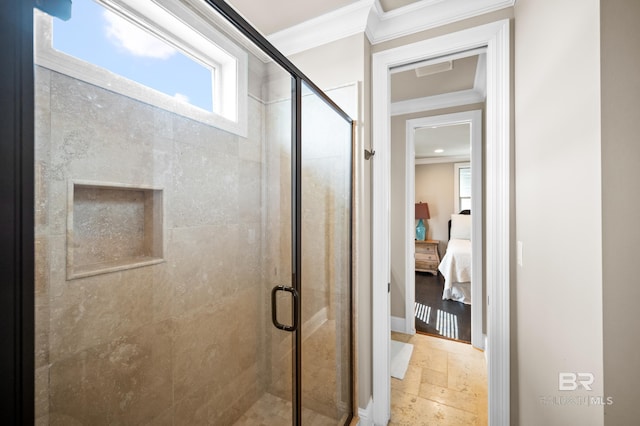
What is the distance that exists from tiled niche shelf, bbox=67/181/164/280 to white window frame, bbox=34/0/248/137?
316 millimetres

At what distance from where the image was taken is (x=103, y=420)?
0.87 metres

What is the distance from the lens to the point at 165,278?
100 centimetres

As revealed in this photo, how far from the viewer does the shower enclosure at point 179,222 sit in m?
0.72

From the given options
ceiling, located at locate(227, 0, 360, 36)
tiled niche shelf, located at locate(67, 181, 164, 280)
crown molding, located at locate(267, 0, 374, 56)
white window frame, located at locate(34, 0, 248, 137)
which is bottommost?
tiled niche shelf, located at locate(67, 181, 164, 280)

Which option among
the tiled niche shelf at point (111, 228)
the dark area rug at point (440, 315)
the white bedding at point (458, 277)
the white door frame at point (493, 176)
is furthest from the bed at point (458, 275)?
the tiled niche shelf at point (111, 228)

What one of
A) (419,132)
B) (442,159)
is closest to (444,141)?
(419,132)

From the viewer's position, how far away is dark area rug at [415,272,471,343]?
2.96m

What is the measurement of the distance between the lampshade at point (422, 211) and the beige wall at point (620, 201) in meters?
5.81

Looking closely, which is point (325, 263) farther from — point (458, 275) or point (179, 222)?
point (458, 275)

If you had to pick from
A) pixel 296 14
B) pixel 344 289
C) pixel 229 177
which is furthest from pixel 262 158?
pixel 296 14

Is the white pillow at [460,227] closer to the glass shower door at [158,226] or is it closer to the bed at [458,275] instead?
the bed at [458,275]

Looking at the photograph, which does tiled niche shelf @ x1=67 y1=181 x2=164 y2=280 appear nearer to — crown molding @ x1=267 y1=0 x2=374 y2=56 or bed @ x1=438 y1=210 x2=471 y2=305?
crown molding @ x1=267 y1=0 x2=374 y2=56

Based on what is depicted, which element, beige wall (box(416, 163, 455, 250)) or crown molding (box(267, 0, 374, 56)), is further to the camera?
beige wall (box(416, 163, 455, 250))

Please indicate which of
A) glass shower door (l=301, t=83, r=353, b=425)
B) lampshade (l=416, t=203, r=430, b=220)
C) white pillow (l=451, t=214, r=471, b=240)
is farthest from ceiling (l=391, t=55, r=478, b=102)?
lampshade (l=416, t=203, r=430, b=220)
